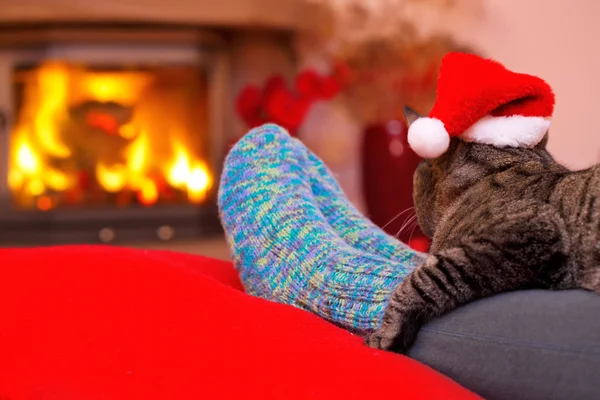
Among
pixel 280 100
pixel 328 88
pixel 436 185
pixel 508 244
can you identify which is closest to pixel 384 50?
pixel 328 88

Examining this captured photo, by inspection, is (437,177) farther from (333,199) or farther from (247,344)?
(247,344)

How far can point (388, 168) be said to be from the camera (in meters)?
2.70

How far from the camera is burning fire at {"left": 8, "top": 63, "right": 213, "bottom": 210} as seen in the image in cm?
260

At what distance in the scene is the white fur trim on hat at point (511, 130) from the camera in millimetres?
802

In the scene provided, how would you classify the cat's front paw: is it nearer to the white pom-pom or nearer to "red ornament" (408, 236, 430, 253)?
the white pom-pom

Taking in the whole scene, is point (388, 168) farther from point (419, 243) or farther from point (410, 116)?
point (410, 116)

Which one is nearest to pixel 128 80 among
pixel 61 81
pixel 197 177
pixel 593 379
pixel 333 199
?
pixel 61 81

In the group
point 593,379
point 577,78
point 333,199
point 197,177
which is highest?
point 577,78

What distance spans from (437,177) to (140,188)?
1.89 metres

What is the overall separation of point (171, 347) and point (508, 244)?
1.01ft

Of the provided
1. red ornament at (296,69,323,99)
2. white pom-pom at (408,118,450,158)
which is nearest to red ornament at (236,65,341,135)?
red ornament at (296,69,323,99)

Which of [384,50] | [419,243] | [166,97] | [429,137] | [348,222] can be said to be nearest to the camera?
[429,137]

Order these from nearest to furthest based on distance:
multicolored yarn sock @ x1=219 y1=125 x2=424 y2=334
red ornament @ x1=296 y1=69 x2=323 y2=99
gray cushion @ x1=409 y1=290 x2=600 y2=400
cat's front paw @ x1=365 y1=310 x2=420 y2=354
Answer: gray cushion @ x1=409 y1=290 x2=600 y2=400, cat's front paw @ x1=365 y1=310 x2=420 y2=354, multicolored yarn sock @ x1=219 y1=125 x2=424 y2=334, red ornament @ x1=296 y1=69 x2=323 y2=99

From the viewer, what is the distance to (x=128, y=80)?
8.68ft
